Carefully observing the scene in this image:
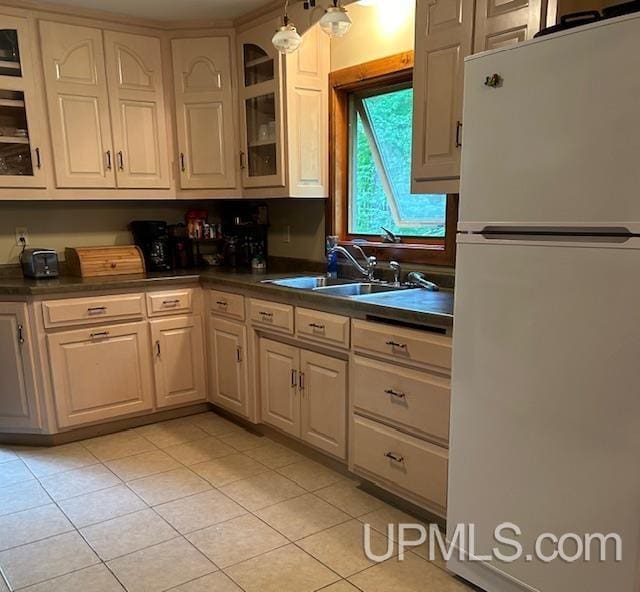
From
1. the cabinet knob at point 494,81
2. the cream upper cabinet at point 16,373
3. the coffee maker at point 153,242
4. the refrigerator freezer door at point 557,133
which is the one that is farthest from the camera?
the coffee maker at point 153,242

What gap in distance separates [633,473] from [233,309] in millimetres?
2186

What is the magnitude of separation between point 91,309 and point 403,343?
1.79 meters

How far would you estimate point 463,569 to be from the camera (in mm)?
1827

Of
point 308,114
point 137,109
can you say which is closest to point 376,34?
point 308,114

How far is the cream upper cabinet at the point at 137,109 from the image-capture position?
3172mm

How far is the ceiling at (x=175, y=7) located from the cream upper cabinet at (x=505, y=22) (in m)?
1.44

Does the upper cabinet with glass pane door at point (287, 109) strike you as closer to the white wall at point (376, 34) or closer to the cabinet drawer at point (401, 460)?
the white wall at point (376, 34)

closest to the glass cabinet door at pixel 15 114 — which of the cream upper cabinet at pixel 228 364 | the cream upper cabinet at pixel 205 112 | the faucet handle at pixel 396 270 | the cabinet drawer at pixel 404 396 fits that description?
the cream upper cabinet at pixel 205 112

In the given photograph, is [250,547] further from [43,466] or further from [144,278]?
[144,278]

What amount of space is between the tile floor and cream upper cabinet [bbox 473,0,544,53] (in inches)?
74.9

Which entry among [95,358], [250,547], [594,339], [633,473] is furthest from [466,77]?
[95,358]

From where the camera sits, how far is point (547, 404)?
1.50m

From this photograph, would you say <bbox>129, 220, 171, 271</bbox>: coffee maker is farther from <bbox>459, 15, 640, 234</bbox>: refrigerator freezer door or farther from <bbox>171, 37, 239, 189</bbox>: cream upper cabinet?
<bbox>459, 15, 640, 234</bbox>: refrigerator freezer door

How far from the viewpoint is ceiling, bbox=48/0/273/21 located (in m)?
2.94
